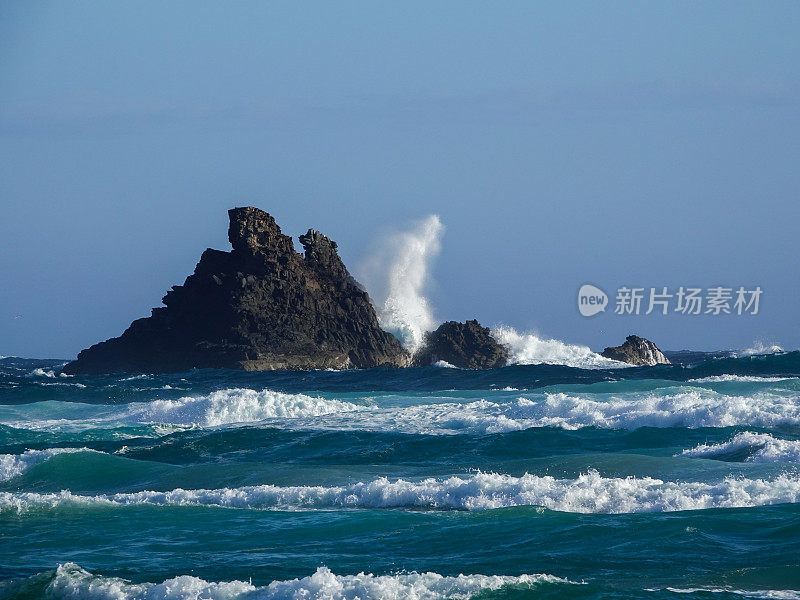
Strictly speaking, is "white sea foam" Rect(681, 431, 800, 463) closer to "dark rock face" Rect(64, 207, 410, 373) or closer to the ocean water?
the ocean water

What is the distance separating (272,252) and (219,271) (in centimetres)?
309

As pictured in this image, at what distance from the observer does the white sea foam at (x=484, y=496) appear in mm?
12078

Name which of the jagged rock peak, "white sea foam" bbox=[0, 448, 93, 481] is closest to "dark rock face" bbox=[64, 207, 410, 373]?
the jagged rock peak

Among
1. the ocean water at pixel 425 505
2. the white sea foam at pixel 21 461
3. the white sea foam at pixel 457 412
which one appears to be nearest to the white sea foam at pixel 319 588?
the ocean water at pixel 425 505

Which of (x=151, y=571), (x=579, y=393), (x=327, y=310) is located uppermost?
(x=327, y=310)

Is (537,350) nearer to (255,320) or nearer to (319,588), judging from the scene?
(255,320)

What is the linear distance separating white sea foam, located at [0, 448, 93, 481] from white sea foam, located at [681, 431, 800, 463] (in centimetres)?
1090

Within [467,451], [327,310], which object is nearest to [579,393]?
[467,451]

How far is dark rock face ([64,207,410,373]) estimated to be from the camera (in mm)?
53375

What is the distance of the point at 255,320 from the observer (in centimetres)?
5372

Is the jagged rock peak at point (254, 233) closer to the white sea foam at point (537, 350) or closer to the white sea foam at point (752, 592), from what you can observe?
the white sea foam at point (537, 350)

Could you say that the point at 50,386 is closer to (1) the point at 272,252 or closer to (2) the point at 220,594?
(1) the point at 272,252

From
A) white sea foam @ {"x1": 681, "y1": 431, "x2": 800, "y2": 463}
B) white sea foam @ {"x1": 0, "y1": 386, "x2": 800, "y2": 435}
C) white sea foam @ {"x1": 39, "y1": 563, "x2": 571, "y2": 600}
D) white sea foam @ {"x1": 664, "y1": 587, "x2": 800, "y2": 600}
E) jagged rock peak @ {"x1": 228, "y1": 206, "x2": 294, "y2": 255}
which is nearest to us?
white sea foam @ {"x1": 664, "y1": 587, "x2": 800, "y2": 600}

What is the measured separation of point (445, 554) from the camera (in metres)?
9.93
